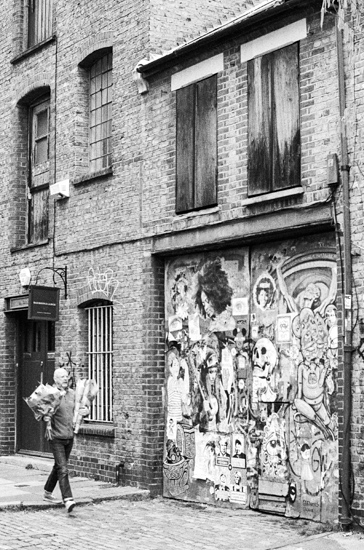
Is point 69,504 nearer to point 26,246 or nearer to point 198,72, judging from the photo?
point 198,72

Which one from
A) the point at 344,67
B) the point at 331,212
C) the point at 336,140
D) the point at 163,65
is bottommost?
the point at 331,212

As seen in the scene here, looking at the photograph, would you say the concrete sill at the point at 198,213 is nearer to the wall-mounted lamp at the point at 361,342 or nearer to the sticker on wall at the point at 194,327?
the sticker on wall at the point at 194,327

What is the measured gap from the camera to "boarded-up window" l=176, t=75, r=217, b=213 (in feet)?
39.3

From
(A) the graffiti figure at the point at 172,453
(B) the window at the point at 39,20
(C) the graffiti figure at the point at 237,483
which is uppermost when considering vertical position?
(B) the window at the point at 39,20

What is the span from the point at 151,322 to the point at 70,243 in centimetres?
276

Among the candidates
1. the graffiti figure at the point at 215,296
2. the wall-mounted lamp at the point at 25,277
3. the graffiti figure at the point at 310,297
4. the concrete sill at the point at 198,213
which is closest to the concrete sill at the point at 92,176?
the concrete sill at the point at 198,213

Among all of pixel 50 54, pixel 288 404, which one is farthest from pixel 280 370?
pixel 50 54

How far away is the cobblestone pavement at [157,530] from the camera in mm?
9328

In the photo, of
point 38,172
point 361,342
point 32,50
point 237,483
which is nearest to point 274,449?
point 237,483

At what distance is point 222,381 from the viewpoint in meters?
11.9

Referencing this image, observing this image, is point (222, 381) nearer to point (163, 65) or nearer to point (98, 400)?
point (98, 400)

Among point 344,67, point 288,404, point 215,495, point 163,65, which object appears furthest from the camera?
point 163,65

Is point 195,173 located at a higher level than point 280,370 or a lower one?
higher

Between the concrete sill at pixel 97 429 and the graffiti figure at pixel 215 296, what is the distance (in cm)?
256
